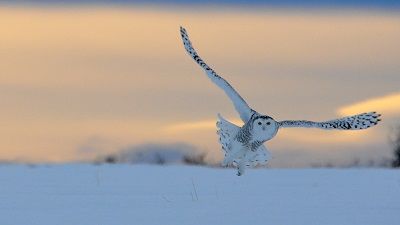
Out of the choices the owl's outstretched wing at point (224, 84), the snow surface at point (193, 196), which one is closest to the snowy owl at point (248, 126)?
the owl's outstretched wing at point (224, 84)

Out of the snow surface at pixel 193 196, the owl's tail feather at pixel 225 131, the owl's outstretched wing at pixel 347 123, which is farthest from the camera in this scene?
the owl's tail feather at pixel 225 131

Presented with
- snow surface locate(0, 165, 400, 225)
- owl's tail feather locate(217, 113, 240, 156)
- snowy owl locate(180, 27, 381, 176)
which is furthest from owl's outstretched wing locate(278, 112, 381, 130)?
owl's tail feather locate(217, 113, 240, 156)

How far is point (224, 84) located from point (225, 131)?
573mm

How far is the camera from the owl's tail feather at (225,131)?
11915 millimetres

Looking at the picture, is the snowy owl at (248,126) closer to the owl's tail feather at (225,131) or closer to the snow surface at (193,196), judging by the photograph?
the owl's tail feather at (225,131)

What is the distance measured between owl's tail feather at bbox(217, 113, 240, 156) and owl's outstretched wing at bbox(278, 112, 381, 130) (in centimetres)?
102

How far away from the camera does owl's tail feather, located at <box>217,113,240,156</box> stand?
469 inches

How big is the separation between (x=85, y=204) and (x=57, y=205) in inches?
11.1

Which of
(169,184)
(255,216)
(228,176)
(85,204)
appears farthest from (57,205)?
(228,176)

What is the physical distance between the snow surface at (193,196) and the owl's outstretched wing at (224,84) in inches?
37.2

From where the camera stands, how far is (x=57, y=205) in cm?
1165

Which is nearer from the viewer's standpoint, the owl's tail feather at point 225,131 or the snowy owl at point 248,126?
the snowy owl at point 248,126

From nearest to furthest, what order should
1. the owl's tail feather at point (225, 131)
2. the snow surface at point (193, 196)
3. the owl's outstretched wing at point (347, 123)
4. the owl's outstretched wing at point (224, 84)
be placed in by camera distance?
1. the snow surface at point (193, 196)
2. the owl's outstretched wing at point (347, 123)
3. the owl's outstretched wing at point (224, 84)
4. the owl's tail feather at point (225, 131)

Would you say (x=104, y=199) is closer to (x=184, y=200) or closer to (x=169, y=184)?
(x=184, y=200)
